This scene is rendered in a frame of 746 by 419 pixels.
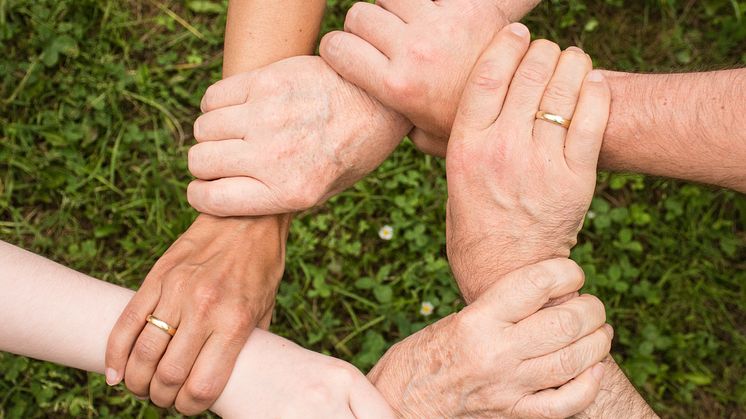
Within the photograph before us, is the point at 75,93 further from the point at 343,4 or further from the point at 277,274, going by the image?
the point at 277,274

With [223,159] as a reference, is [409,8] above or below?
above

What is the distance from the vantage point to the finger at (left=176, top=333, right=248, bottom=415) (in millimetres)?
2057

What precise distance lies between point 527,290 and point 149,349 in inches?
44.7

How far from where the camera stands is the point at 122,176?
3.33 m

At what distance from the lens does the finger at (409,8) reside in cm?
Answer: 225

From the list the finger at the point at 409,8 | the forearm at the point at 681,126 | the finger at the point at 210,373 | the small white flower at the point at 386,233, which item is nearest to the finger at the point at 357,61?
the finger at the point at 409,8

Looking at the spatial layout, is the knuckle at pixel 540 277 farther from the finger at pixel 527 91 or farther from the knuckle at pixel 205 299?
the knuckle at pixel 205 299

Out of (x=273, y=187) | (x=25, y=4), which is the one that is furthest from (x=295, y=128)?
(x=25, y=4)

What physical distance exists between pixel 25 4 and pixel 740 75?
3230mm

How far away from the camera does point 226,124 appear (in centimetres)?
230

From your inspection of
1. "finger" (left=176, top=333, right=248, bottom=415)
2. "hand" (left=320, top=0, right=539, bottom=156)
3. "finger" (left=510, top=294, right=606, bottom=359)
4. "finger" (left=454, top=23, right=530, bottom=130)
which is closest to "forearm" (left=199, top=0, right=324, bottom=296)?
"hand" (left=320, top=0, right=539, bottom=156)

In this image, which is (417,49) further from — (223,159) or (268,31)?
(223,159)

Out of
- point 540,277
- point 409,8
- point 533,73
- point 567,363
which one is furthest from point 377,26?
point 567,363

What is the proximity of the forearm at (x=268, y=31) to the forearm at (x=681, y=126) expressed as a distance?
1100 millimetres
